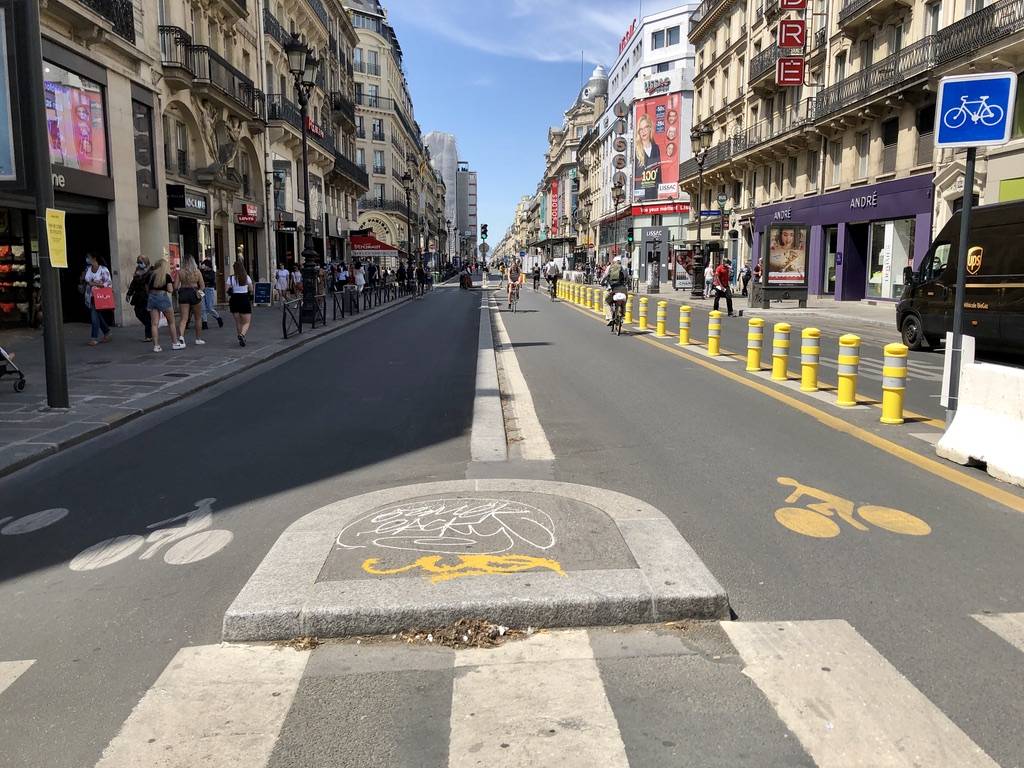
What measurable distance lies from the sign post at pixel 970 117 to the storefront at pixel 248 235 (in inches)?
953

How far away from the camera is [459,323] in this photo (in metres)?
22.8

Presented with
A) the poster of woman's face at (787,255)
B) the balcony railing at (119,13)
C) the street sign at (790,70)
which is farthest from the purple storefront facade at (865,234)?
the balcony railing at (119,13)

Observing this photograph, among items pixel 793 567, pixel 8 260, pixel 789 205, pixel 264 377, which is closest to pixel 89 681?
pixel 793 567

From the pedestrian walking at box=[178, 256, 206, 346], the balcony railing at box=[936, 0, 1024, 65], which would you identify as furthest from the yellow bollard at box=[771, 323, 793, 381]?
the balcony railing at box=[936, 0, 1024, 65]

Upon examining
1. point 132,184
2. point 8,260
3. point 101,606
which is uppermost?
point 132,184

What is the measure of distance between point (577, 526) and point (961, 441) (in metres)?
3.65

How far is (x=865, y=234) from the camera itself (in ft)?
106

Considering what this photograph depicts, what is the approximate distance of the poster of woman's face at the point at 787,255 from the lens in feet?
93.2

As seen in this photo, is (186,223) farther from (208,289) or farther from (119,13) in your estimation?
(119,13)

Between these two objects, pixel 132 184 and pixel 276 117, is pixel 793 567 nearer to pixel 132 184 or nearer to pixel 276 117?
pixel 132 184

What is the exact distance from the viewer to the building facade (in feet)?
80.5

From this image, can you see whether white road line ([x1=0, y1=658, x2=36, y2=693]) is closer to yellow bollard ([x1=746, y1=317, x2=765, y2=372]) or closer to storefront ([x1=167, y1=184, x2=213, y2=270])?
yellow bollard ([x1=746, y1=317, x2=765, y2=372])

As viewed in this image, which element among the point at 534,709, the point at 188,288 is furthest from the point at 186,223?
the point at 534,709

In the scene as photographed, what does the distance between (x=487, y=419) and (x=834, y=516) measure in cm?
396
